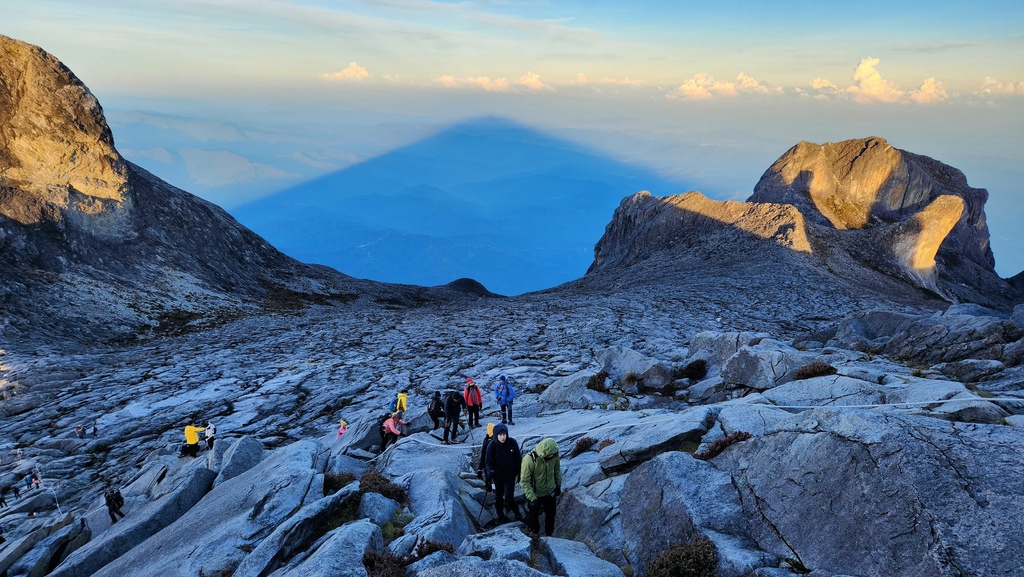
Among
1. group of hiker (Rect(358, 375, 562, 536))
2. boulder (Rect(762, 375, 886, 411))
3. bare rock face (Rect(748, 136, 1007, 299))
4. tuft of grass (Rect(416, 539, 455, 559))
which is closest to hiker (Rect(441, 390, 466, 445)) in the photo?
group of hiker (Rect(358, 375, 562, 536))

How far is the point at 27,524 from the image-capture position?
16.7 m

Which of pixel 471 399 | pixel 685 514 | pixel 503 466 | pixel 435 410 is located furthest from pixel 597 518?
pixel 435 410

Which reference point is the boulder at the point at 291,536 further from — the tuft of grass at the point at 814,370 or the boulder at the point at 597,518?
the tuft of grass at the point at 814,370

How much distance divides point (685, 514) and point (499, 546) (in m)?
3.52

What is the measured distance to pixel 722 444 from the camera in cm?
1131

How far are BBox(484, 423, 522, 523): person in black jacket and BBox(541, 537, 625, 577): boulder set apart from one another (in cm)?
218

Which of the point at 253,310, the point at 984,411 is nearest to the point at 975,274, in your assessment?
the point at 984,411

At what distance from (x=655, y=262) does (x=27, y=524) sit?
65.7m

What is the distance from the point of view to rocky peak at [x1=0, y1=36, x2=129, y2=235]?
47125 mm

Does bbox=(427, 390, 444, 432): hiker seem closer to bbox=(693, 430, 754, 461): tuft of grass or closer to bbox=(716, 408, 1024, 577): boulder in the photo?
bbox=(693, 430, 754, 461): tuft of grass

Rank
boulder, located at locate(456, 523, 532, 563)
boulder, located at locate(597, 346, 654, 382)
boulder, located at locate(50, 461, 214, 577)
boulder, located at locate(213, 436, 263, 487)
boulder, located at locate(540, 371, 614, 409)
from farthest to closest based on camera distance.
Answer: boulder, located at locate(597, 346, 654, 382) < boulder, located at locate(540, 371, 614, 409) < boulder, located at locate(213, 436, 263, 487) < boulder, located at locate(50, 461, 214, 577) < boulder, located at locate(456, 523, 532, 563)

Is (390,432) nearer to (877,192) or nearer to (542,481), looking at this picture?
(542,481)

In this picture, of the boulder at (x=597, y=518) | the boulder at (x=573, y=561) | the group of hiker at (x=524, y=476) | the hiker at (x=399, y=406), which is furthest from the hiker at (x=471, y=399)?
the boulder at (x=573, y=561)

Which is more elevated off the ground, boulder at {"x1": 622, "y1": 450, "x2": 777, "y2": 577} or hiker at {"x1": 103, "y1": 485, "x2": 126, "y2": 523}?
boulder at {"x1": 622, "y1": 450, "x2": 777, "y2": 577}
